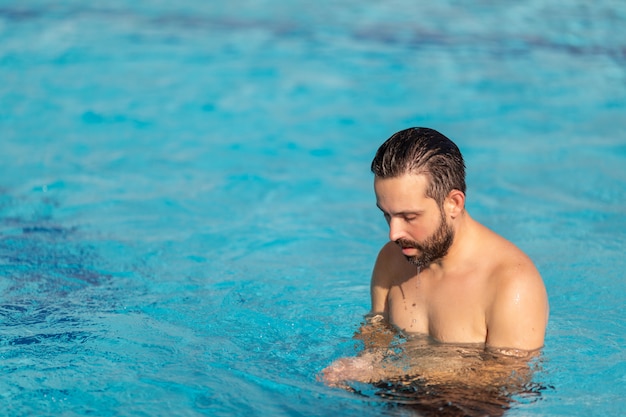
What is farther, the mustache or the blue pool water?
the blue pool water

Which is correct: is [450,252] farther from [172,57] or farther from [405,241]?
[172,57]

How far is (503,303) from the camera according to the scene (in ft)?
12.0

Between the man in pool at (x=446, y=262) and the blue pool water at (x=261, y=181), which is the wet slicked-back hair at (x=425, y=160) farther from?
the blue pool water at (x=261, y=181)

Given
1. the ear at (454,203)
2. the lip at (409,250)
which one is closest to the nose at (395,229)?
the lip at (409,250)

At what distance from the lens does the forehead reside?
3.54 metres

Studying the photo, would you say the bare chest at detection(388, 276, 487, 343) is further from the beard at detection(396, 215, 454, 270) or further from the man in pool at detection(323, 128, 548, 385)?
the beard at detection(396, 215, 454, 270)

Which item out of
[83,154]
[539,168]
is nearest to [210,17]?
[83,154]

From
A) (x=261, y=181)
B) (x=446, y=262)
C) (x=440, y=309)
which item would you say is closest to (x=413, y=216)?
(x=446, y=262)

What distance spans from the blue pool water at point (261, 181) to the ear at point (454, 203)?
0.86 m

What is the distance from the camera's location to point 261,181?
805cm

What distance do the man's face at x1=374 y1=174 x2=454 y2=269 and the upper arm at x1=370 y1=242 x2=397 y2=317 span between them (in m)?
0.45

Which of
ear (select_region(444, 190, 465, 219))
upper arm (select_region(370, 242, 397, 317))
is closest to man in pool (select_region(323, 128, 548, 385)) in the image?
ear (select_region(444, 190, 465, 219))

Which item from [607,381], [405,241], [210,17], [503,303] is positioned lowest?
[607,381]

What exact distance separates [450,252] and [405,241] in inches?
11.8
